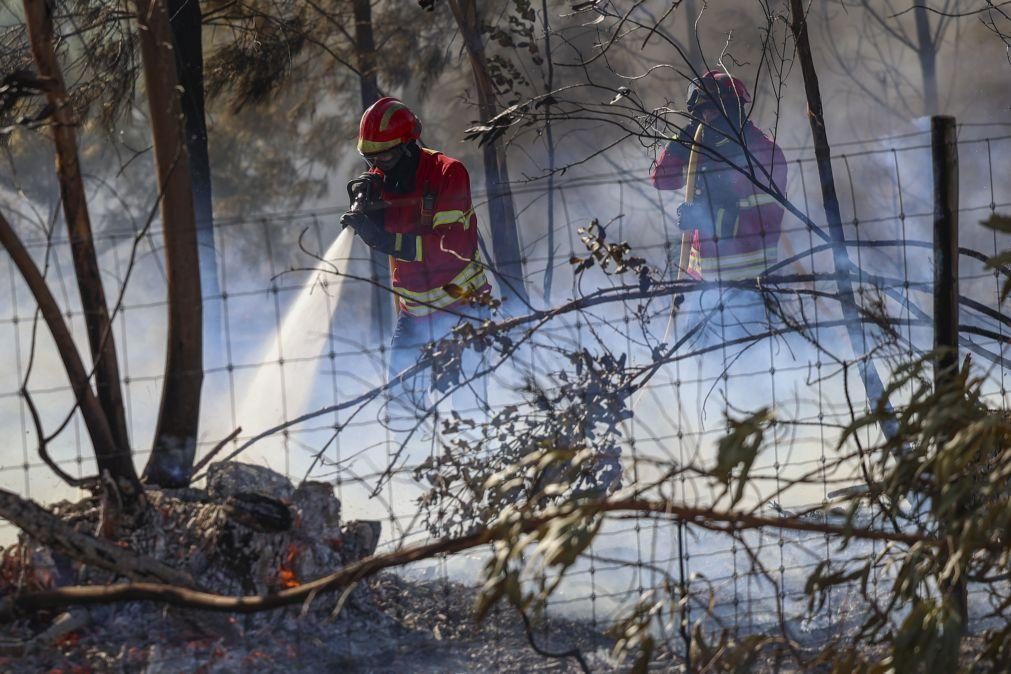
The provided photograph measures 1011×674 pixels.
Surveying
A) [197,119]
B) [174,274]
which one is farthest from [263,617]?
[197,119]

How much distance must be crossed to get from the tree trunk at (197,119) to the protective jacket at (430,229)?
142 centimetres

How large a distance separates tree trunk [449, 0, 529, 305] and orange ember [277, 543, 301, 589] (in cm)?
365

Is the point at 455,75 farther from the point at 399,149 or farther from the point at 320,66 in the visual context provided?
the point at 399,149

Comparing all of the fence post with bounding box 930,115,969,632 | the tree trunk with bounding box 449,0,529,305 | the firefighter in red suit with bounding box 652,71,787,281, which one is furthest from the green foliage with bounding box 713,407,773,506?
the tree trunk with bounding box 449,0,529,305

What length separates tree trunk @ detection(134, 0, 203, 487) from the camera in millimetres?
4406

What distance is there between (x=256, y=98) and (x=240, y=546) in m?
5.44

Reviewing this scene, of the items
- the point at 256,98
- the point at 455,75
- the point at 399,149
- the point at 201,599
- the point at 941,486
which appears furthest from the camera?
the point at 455,75

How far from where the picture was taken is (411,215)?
235 inches

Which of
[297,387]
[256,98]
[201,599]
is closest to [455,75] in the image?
[256,98]

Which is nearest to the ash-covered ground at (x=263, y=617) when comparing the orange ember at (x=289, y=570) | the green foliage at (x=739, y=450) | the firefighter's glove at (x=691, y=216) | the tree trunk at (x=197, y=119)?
the orange ember at (x=289, y=570)

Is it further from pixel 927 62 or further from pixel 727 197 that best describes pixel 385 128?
pixel 927 62

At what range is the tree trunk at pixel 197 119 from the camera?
24.9ft

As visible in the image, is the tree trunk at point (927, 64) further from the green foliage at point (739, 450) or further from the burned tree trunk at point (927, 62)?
the green foliage at point (739, 450)

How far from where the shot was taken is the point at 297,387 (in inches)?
290
